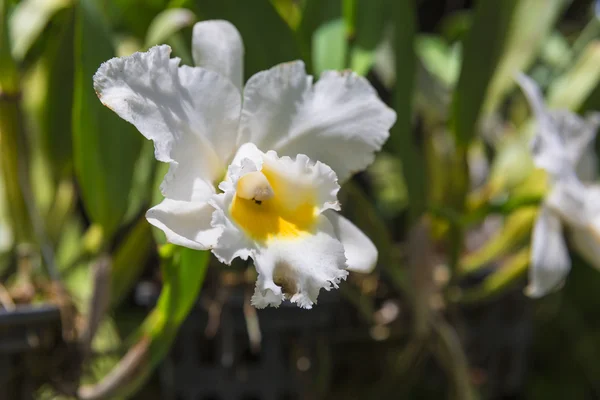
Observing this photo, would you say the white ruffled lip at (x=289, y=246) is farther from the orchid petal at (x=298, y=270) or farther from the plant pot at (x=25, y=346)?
the plant pot at (x=25, y=346)

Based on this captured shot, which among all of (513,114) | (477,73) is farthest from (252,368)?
(513,114)

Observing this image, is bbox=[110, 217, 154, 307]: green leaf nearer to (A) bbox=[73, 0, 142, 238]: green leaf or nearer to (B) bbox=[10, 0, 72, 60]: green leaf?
(A) bbox=[73, 0, 142, 238]: green leaf

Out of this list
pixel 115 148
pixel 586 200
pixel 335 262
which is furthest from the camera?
pixel 586 200

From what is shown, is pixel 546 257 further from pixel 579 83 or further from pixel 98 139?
pixel 98 139

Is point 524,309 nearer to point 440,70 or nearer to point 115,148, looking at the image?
point 440,70

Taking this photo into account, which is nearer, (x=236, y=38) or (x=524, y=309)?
(x=236, y=38)

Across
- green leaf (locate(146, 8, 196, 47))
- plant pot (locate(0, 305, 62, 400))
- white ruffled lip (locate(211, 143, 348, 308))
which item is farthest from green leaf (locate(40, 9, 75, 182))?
white ruffled lip (locate(211, 143, 348, 308))

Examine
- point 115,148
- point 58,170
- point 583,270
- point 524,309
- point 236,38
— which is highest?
point 236,38

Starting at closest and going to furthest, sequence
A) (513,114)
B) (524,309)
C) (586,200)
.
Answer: (586,200), (524,309), (513,114)

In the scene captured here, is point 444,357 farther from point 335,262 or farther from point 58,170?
point 58,170

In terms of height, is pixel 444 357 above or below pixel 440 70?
below
